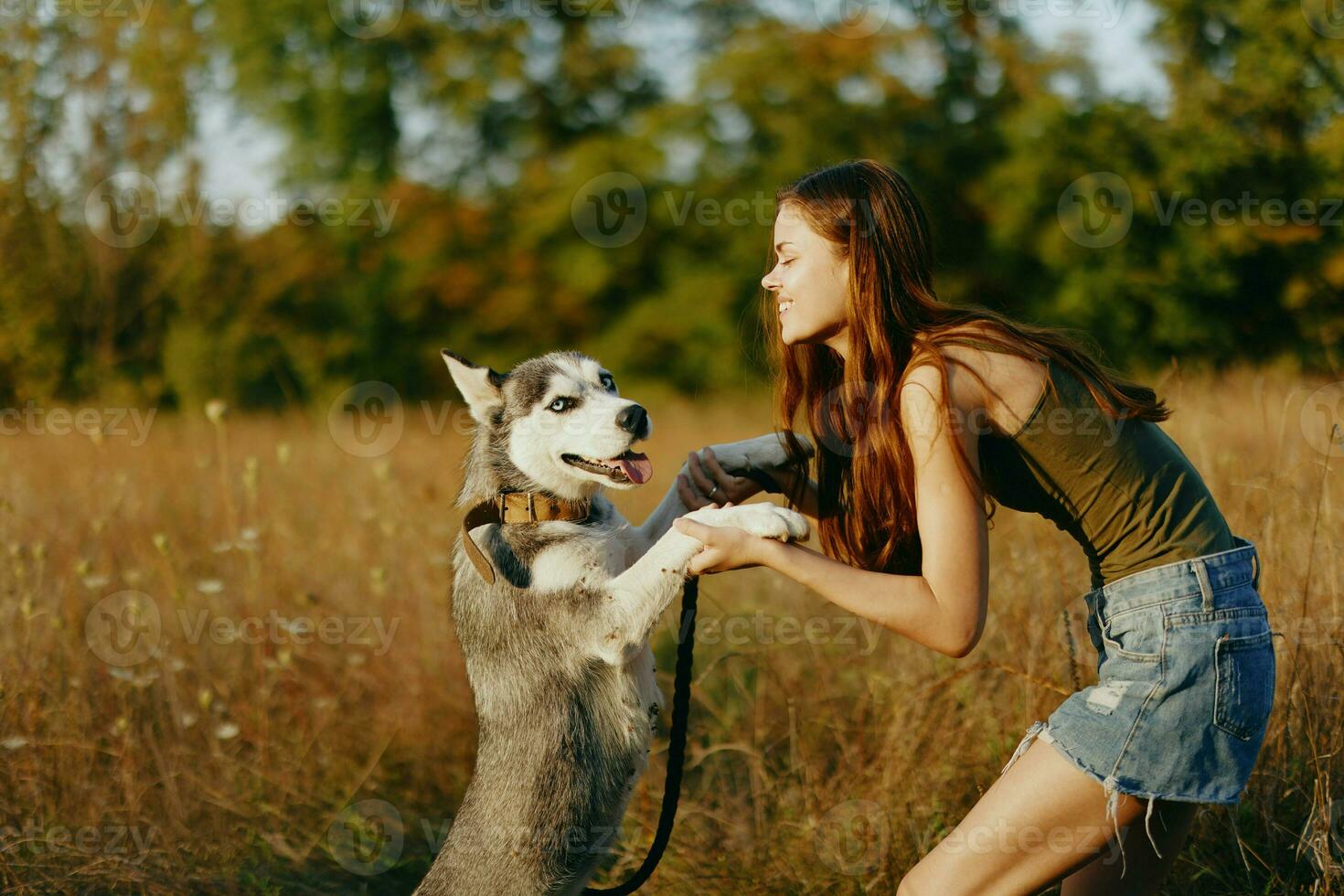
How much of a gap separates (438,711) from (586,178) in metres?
16.0

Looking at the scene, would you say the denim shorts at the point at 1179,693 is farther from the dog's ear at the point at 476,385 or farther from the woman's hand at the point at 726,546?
the dog's ear at the point at 476,385

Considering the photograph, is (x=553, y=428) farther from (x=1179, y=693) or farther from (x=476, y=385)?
(x=1179, y=693)

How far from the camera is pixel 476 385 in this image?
361 cm

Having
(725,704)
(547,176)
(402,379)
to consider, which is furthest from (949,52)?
(725,704)

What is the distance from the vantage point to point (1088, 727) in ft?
Result: 7.77

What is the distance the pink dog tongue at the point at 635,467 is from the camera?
3149 mm

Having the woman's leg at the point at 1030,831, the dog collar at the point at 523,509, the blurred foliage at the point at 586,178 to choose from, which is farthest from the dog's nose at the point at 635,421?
the blurred foliage at the point at 586,178

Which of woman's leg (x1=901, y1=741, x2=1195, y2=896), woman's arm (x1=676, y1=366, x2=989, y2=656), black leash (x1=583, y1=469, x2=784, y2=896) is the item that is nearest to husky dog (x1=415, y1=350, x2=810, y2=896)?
black leash (x1=583, y1=469, x2=784, y2=896)

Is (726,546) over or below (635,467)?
below

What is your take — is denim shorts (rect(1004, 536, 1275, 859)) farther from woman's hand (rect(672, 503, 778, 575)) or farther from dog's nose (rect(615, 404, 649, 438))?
dog's nose (rect(615, 404, 649, 438))

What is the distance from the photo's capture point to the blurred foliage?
11344 mm

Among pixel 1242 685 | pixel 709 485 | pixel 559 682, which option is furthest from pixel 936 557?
pixel 559 682

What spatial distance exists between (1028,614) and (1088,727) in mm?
1995

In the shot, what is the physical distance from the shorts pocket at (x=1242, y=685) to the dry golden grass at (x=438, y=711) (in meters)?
1.06
